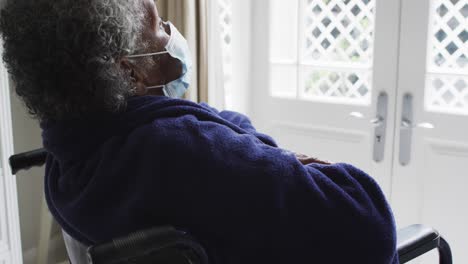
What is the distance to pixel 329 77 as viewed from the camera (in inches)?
89.0

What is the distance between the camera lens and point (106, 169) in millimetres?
847

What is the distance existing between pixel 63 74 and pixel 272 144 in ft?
1.21

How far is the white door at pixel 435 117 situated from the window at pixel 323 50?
0.17 metres

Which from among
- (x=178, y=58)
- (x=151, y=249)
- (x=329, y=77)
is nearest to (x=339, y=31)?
(x=329, y=77)

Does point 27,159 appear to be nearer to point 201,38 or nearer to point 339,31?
point 201,38

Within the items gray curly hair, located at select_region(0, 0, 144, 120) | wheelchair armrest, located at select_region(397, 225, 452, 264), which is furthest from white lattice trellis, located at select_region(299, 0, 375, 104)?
gray curly hair, located at select_region(0, 0, 144, 120)

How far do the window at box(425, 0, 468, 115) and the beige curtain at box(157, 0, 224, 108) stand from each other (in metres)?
0.81

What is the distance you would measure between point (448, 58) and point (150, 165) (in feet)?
4.86

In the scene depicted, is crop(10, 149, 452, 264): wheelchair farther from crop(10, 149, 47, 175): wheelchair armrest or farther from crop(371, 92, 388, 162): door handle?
crop(371, 92, 388, 162): door handle

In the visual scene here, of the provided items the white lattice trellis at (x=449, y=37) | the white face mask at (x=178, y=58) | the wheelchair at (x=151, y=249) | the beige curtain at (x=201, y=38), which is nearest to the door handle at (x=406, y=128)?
the white lattice trellis at (x=449, y=37)

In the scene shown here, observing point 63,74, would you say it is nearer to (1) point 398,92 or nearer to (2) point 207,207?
(2) point 207,207

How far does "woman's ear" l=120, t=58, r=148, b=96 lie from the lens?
90 centimetres

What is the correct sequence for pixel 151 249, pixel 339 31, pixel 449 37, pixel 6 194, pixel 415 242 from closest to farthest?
pixel 151 249
pixel 415 242
pixel 6 194
pixel 449 37
pixel 339 31

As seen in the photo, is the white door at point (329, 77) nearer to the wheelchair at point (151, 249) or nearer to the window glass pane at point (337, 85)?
the window glass pane at point (337, 85)
